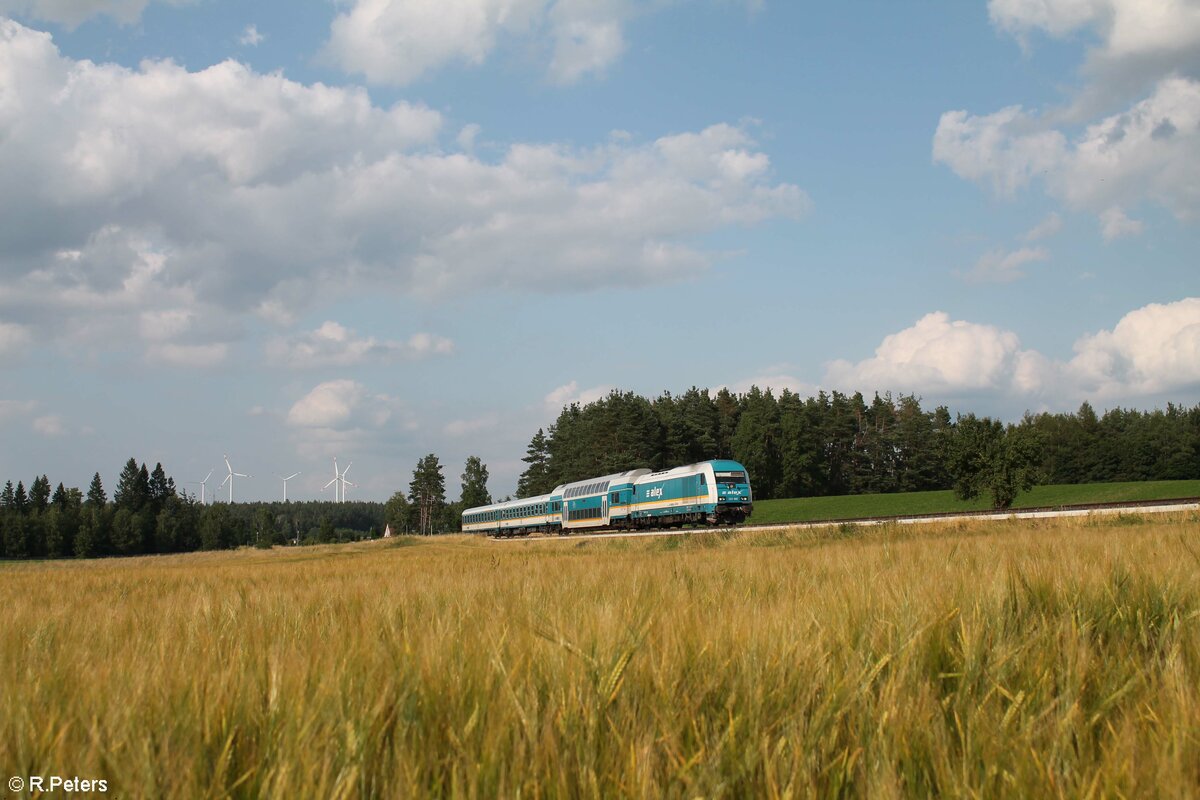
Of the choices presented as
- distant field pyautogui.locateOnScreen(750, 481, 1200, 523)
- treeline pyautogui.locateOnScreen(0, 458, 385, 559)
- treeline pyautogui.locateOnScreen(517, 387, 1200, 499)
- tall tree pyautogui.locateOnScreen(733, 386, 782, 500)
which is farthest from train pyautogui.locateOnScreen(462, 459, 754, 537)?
treeline pyautogui.locateOnScreen(0, 458, 385, 559)

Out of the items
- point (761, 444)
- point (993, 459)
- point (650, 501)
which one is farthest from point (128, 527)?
point (993, 459)

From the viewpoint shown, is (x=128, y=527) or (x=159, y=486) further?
(x=159, y=486)

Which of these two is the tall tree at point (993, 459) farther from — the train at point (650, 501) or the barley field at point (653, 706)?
the barley field at point (653, 706)

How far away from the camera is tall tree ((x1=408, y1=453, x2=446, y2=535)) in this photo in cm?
17338

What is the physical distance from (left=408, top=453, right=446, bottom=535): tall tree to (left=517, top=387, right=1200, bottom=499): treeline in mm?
37211

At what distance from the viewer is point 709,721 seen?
2.41m

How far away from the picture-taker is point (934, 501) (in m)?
78.2

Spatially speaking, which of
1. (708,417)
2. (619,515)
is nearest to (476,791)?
(619,515)

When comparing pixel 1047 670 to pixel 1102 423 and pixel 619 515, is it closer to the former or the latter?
pixel 619 515

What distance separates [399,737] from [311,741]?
25cm

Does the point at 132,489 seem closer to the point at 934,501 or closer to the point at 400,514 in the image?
the point at 400,514

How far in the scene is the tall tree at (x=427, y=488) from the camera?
173375 mm

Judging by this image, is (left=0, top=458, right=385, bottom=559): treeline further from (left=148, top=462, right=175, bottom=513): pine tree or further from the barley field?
the barley field

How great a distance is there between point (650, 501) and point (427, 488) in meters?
128
